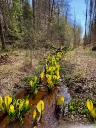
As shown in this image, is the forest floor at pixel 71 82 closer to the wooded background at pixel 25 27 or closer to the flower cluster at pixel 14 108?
the flower cluster at pixel 14 108

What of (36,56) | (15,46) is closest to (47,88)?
(36,56)

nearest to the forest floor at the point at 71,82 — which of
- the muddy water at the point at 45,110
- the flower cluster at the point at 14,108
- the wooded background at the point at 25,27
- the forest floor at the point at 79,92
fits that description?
the forest floor at the point at 79,92

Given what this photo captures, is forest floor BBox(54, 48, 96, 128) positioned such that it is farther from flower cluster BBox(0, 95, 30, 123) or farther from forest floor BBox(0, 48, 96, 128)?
flower cluster BBox(0, 95, 30, 123)

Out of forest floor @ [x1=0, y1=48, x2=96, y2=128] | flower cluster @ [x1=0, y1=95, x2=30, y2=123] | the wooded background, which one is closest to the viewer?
flower cluster @ [x1=0, y1=95, x2=30, y2=123]

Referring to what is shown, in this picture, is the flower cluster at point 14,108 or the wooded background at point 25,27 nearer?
the flower cluster at point 14,108

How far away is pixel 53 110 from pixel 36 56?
8799 mm

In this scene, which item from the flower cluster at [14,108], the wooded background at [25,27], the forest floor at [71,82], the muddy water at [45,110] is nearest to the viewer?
the flower cluster at [14,108]

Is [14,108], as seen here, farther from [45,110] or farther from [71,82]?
[71,82]

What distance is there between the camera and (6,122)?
515 centimetres

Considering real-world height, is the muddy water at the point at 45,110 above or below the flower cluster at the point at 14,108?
below

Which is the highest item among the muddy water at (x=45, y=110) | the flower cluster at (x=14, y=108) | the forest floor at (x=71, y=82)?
the flower cluster at (x=14, y=108)

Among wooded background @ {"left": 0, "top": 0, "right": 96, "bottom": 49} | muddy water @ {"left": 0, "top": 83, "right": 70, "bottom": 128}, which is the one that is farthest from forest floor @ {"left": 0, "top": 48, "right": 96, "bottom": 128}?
wooded background @ {"left": 0, "top": 0, "right": 96, "bottom": 49}

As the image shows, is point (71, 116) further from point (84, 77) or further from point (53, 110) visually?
point (84, 77)

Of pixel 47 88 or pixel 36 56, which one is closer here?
pixel 47 88
